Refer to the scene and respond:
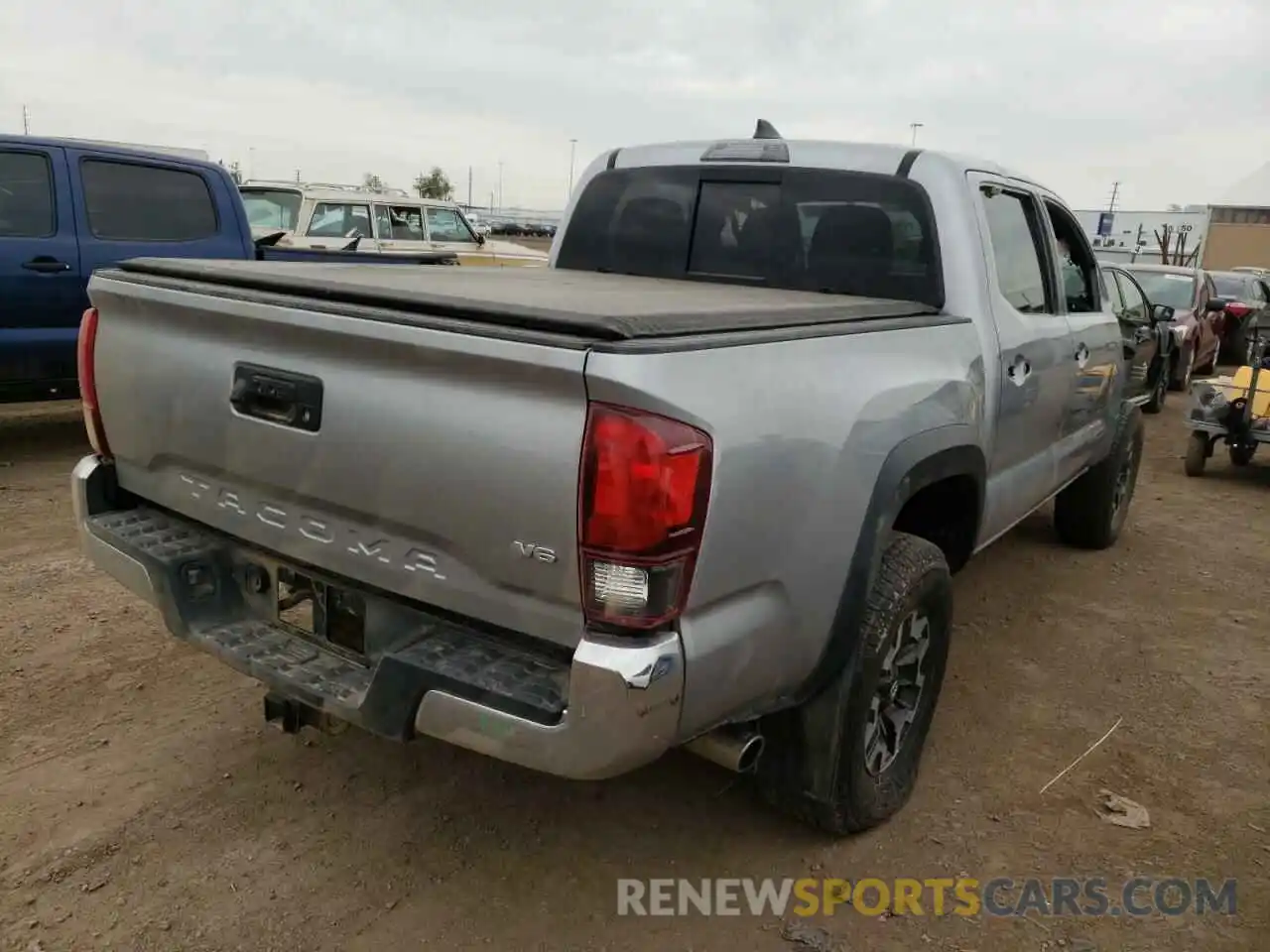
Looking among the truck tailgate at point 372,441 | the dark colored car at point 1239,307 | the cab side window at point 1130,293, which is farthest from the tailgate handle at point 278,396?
the dark colored car at point 1239,307

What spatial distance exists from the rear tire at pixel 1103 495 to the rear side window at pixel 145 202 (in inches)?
239

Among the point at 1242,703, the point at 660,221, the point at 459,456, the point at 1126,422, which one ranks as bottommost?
the point at 1242,703

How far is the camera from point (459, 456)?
200 cm

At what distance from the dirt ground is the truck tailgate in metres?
0.86

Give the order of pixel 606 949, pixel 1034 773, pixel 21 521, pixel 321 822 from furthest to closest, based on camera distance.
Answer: pixel 21 521 < pixel 1034 773 < pixel 321 822 < pixel 606 949

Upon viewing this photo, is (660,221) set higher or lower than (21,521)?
higher

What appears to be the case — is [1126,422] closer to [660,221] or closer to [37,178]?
[660,221]

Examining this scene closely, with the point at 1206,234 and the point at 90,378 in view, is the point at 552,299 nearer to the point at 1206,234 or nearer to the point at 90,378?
the point at 90,378

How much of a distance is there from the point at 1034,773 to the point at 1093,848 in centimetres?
41

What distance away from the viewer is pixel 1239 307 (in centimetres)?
1463

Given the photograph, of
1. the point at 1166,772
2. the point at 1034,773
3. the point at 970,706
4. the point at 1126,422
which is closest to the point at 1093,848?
the point at 1034,773

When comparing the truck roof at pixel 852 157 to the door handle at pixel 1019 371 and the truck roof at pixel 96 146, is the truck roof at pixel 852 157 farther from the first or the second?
the truck roof at pixel 96 146

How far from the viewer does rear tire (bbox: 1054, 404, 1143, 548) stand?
533cm
